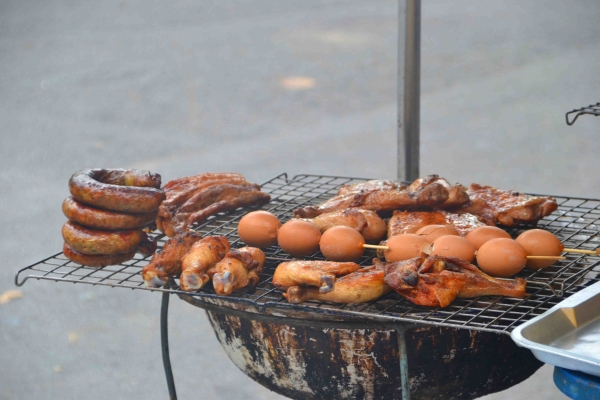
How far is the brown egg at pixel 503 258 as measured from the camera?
3.00 meters

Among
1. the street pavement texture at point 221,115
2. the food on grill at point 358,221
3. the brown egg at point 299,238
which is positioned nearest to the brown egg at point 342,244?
the brown egg at point 299,238

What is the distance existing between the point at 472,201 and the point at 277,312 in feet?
4.42

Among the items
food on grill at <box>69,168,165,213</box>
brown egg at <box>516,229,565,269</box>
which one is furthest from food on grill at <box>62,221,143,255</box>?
brown egg at <box>516,229,565,269</box>

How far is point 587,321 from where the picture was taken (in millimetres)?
2545

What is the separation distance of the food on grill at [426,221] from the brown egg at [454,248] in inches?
11.1

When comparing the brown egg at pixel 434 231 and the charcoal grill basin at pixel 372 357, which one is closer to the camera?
the charcoal grill basin at pixel 372 357

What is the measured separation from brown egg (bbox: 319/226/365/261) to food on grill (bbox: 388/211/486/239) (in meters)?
0.23

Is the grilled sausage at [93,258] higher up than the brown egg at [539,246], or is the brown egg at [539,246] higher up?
the brown egg at [539,246]

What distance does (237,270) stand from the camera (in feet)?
10.0

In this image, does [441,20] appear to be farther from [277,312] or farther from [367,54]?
[277,312]

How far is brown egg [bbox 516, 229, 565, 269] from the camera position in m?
3.12

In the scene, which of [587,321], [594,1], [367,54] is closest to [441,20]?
[367,54]

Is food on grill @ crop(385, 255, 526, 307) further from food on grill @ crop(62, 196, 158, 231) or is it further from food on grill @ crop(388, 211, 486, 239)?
food on grill @ crop(62, 196, 158, 231)

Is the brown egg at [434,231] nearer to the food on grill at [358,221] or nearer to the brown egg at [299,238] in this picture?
the food on grill at [358,221]
